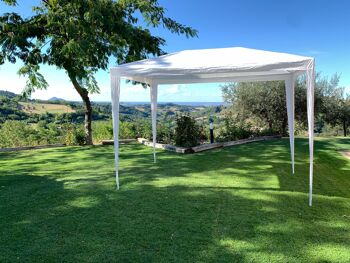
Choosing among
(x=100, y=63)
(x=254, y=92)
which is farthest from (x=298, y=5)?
(x=100, y=63)

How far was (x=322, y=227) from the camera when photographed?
3.19m

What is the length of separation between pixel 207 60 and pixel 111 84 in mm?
1542

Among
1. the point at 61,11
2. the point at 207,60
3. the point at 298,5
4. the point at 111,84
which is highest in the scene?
the point at 298,5

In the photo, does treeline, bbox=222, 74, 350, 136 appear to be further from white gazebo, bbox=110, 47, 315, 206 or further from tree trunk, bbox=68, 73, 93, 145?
white gazebo, bbox=110, 47, 315, 206

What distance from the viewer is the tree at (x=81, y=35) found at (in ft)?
26.7

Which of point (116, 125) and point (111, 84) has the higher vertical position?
point (111, 84)

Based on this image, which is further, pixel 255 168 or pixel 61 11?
pixel 61 11

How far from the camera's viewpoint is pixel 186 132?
8.76 metres

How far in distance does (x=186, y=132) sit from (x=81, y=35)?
13.8 feet

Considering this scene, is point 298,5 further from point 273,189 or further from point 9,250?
point 9,250

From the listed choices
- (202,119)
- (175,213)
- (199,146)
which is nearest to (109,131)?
A: (202,119)

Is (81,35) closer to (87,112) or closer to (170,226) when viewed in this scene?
(87,112)

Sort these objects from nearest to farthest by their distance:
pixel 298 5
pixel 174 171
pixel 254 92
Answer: pixel 174 171 → pixel 254 92 → pixel 298 5

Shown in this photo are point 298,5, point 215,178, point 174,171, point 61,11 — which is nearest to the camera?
point 215,178
